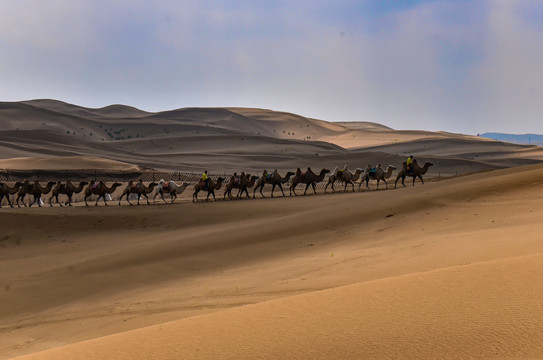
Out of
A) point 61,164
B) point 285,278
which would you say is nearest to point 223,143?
point 61,164

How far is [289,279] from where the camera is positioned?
9539 millimetres

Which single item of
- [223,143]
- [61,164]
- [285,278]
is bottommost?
[285,278]

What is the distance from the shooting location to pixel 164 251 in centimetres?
1466

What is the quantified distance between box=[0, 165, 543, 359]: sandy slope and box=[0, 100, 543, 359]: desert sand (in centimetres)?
3

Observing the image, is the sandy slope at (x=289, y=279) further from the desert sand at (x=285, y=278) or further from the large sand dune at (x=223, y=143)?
the large sand dune at (x=223, y=143)

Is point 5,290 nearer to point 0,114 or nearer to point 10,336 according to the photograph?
point 10,336

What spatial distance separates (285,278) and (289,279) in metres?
0.19

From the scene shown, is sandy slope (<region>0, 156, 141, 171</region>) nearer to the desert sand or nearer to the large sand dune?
the large sand dune

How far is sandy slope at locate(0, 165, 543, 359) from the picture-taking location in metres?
4.71

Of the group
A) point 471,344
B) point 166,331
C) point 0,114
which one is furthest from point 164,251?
point 0,114

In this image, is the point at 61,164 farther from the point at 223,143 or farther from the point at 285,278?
the point at 223,143

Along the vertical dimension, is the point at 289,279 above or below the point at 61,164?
below

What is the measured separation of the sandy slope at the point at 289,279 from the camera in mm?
4707

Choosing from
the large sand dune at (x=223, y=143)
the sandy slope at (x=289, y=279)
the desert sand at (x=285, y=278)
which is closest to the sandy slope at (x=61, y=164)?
the large sand dune at (x=223, y=143)
